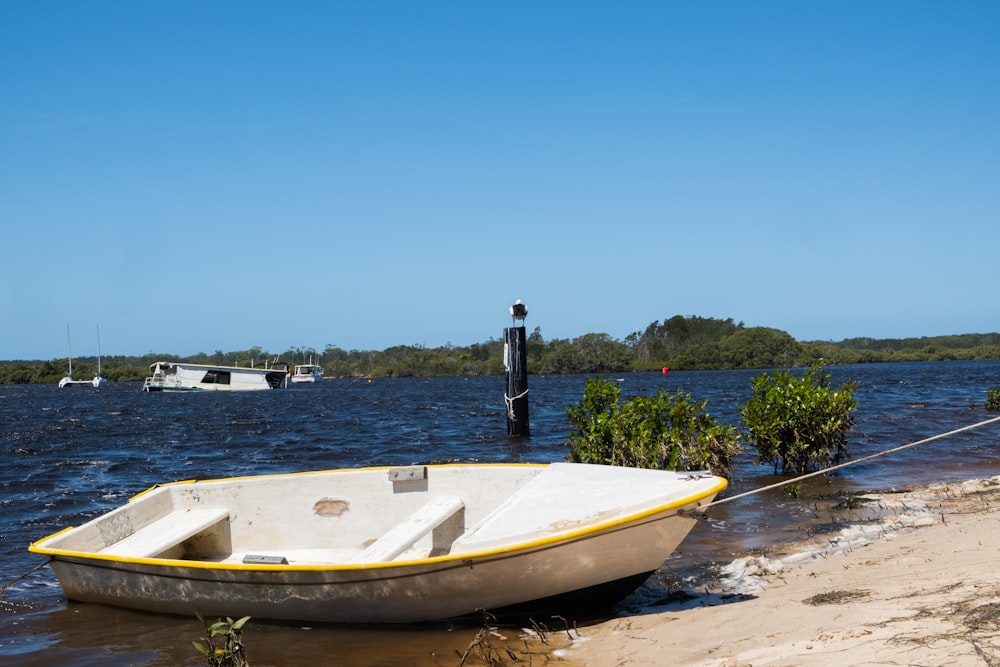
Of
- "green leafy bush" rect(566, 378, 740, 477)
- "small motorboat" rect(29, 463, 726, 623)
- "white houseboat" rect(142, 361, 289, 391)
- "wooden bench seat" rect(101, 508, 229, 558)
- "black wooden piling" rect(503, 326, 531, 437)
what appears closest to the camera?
"small motorboat" rect(29, 463, 726, 623)

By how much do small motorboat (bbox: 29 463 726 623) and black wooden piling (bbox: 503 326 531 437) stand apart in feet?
38.3

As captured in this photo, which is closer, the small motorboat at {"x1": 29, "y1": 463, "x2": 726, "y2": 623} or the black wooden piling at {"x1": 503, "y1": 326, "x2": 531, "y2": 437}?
the small motorboat at {"x1": 29, "y1": 463, "x2": 726, "y2": 623}

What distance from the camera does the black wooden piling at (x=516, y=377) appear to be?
20.9 metres

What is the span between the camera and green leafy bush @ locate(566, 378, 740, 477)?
1248cm

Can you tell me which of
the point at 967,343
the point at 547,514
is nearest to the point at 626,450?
the point at 547,514

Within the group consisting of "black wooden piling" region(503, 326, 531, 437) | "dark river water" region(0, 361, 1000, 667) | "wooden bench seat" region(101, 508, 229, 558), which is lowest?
"dark river water" region(0, 361, 1000, 667)

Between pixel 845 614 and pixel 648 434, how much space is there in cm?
718

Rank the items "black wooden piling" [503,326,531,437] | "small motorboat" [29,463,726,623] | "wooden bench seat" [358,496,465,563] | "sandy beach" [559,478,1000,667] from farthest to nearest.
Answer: "black wooden piling" [503,326,531,437] → "wooden bench seat" [358,496,465,563] → "small motorboat" [29,463,726,623] → "sandy beach" [559,478,1000,667]

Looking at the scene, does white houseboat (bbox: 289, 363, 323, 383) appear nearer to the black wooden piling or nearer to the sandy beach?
the black wooden piling

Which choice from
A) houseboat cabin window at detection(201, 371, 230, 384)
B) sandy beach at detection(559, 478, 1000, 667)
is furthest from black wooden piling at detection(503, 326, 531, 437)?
houseboat cabin window at detection(201, 371, 230, 384)

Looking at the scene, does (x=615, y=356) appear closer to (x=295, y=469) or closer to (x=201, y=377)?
(x=201, y=377)

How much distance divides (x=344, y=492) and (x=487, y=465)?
1.69m

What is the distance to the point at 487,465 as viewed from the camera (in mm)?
8969

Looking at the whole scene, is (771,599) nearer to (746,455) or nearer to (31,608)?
(31,608)
